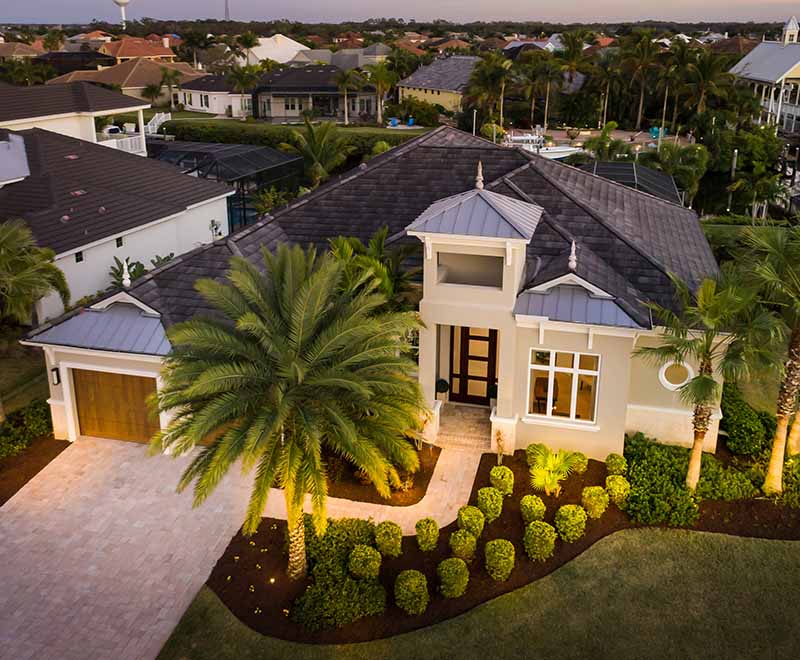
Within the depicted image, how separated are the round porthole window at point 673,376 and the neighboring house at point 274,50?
375ft

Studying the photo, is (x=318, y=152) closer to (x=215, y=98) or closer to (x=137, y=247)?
(x=137, y=247)

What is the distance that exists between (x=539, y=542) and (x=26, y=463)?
43.1ft

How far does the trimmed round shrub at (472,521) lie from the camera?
16297mm

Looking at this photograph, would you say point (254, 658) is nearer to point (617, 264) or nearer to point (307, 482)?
point (307, 482)

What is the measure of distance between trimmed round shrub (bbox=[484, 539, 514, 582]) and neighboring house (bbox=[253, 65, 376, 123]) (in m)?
73.1

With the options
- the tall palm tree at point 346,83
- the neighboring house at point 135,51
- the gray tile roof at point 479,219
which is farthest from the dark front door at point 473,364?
the neighboring house at point 135,51

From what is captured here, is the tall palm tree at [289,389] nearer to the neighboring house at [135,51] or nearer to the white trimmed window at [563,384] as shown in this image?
the white trimmed window at [563,384]

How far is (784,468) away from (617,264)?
6470mm

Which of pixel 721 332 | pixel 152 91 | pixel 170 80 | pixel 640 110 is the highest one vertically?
pixel 170 80

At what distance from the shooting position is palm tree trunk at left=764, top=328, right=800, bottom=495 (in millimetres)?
16781

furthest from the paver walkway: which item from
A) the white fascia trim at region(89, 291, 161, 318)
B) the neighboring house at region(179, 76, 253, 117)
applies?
the neighboring house at region(179, 76, 253, 117)

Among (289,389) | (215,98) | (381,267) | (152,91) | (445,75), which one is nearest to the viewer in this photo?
(289,389)

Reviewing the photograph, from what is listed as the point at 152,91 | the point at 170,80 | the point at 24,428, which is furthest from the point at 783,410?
the point at 170,80

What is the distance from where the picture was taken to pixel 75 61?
114m
